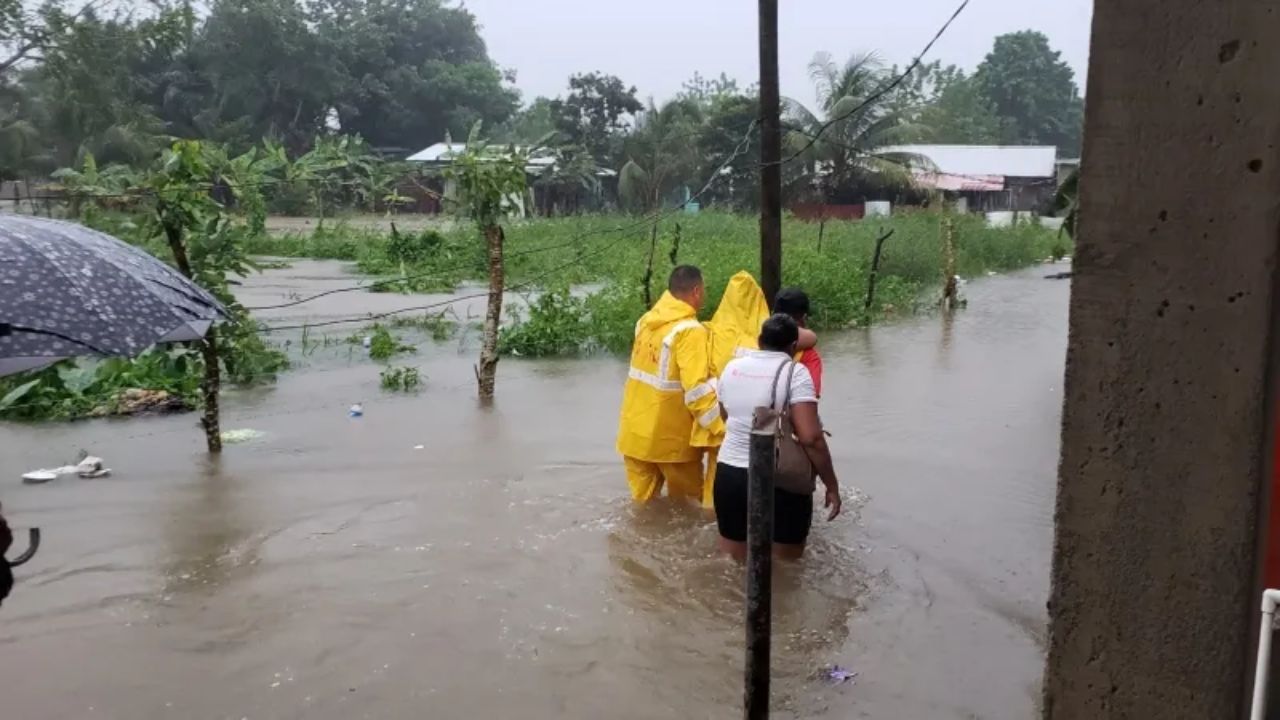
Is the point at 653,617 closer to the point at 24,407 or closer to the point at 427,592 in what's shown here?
the point at 427,592

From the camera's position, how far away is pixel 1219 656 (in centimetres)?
248

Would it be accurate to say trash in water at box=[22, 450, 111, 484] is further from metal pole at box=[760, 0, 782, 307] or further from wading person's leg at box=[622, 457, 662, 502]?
metal pole at box=[760, 0, 782, 307]

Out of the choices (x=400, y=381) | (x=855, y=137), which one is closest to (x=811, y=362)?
(x=400, y=381)

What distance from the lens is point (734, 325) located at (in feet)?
19.6

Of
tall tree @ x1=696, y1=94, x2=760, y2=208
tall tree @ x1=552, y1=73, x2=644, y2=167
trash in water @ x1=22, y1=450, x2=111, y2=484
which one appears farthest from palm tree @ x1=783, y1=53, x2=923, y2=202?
trash in water @ x1=22, y1=450, x2=111, y2=484

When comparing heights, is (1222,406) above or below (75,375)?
above

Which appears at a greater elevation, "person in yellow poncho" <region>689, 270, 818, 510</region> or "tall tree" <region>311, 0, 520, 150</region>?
"tall tree" <region>311, 0, 520, 150</region>

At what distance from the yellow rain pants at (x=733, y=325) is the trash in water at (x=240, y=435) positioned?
4991 mm

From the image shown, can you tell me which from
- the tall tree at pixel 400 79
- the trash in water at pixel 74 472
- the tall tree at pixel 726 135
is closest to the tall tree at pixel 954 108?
the tall tree at pixel 726 135

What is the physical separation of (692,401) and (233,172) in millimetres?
5050

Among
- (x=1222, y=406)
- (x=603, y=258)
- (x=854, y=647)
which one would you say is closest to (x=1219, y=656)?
(x=1222, y=406)

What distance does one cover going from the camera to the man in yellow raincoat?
5906mm

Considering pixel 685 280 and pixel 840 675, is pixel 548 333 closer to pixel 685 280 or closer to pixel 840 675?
pixel 685 280

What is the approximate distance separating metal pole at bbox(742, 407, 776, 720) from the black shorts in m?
2.00
